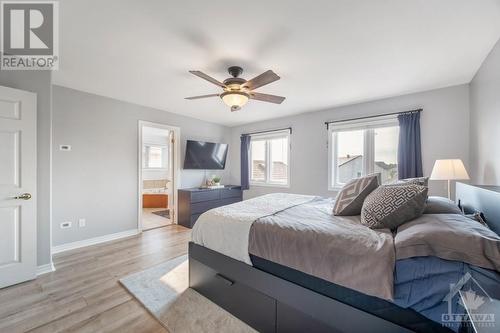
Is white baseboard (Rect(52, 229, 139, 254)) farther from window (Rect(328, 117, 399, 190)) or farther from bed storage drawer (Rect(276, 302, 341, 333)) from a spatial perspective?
window (Rect(328, 117, 399, 190))

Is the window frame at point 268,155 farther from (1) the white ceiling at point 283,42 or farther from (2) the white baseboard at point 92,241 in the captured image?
(2) the white baseboard at point 92,241

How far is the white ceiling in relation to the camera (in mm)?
1565

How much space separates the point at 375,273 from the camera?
3.66 feet

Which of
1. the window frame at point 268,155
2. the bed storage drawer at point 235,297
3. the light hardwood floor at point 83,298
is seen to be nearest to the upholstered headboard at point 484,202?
the bed storage drawer at point 235,297

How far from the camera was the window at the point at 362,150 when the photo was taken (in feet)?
11.6

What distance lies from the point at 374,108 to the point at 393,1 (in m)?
2.44

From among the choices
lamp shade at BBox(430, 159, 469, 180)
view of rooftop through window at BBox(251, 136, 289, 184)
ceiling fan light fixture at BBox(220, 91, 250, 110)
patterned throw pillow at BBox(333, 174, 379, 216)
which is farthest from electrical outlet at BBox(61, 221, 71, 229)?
lamp shade at BBox(430, 159, 469, 180)

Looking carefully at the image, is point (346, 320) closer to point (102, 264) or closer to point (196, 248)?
point (196, 248)

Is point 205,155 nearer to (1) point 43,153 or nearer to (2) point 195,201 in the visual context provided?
(2) point 195,201

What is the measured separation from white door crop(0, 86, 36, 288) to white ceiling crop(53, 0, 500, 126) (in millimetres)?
747

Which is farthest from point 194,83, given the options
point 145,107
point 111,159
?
point 111,159

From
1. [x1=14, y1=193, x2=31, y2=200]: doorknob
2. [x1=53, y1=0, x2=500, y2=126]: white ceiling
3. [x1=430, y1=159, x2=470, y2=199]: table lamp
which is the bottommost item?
[x1=14, y1=193, x2=31, y2=200]: doorknob

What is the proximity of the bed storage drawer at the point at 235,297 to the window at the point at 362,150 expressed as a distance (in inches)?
110

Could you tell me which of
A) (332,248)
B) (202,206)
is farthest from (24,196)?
→ (332,248)
